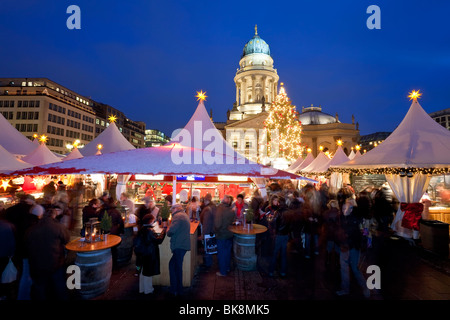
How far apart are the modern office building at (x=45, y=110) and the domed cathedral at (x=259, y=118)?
42.6 m

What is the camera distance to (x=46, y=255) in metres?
4.49

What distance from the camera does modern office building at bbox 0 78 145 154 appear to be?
186 feet

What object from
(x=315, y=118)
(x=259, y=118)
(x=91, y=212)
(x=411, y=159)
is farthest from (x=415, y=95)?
(x=315, y=118)

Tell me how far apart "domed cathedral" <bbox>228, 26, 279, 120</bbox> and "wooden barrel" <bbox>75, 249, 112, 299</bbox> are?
63.3 meters

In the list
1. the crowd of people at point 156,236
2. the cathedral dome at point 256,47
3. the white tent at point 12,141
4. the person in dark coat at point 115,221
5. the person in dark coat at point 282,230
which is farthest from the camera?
the cathedral dome at point 256,47

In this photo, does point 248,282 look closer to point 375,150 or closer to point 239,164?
point 239,164

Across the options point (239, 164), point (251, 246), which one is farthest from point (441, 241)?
point (239, 164)

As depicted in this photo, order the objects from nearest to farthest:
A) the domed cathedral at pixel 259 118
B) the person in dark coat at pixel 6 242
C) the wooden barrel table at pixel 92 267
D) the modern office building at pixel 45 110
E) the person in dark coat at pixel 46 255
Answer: the person in dark coat at pixel 46 255 → the person in dark coat at pixel 6 242 → the wooden barrel table at pixel 92 267 → the domed cathedral at pixel 259 118 → the modern office building at pixel 45 110

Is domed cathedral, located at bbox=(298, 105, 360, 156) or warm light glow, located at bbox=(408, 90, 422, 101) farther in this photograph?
domed cathedral, located at bbox=(298, 105, 360, 156)

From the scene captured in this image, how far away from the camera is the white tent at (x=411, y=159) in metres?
9.30

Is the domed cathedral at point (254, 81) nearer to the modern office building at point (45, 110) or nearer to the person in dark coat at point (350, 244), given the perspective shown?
the modern office building at point (45, 110)

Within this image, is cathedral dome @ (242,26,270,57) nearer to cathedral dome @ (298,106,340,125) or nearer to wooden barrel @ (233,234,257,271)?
cathedral dome @ (298,106,340,125)

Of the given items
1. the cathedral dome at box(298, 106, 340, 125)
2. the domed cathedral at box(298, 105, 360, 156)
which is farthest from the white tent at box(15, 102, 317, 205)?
the cathedral dome at box(298, 106, 340, 125)

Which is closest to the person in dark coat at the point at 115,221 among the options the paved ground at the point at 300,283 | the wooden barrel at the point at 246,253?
the paved ground at the point at 300,283
